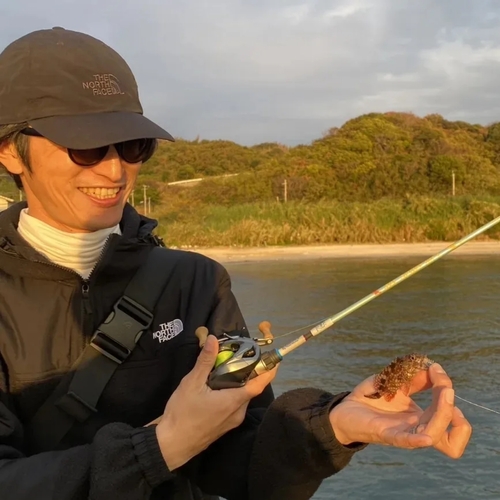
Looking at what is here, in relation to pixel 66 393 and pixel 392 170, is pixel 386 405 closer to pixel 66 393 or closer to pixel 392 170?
pixel 66 393

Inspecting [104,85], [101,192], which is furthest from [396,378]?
[104,85]

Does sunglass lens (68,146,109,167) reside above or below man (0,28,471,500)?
above

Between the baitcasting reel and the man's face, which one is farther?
the man's face

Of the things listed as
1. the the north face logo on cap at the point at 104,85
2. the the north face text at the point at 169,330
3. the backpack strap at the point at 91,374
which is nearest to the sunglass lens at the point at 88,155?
the the north face logo on cap at the point at 104,85

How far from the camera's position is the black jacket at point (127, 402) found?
151 centimetres

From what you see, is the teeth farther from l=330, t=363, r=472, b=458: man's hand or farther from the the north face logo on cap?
l=330, t=363, r=472, b=458: man's hand

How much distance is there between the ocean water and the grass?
218 inches

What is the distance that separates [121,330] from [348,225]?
2431 cm

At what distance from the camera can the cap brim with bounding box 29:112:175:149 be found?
1.75 m

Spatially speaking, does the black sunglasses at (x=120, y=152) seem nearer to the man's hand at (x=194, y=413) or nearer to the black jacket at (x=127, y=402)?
the black jacket at (x=127, y=402)

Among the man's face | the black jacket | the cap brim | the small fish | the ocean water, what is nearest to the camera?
the black jacket

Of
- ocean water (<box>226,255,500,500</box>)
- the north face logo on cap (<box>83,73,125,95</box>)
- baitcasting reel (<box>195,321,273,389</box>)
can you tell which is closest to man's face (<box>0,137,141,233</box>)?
the north face logo on cap (<box>83,73,125,95</box>)

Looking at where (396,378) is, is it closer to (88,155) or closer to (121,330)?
(121,330)

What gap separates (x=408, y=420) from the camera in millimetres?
1489
